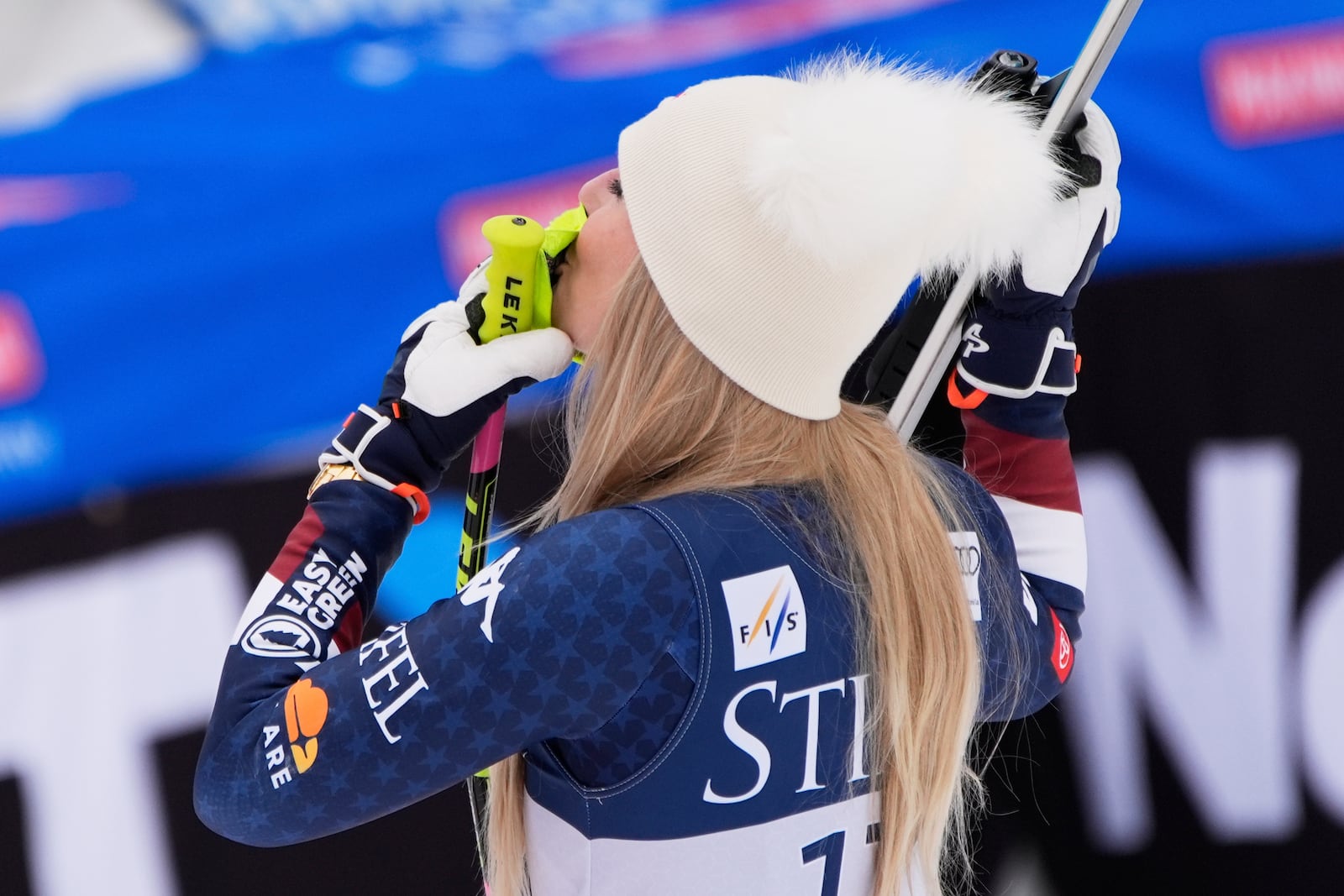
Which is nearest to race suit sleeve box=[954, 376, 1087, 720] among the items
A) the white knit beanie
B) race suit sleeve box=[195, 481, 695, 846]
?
the white knit beanie

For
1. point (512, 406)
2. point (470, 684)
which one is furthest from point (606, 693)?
point (512, 406)

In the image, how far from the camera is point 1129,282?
1.78 m

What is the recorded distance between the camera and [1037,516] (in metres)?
1.03

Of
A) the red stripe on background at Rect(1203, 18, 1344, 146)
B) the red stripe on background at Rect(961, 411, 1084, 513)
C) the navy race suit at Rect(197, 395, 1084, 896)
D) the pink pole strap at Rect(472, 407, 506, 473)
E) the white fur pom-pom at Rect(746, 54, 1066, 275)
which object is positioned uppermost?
the red stripe on background at Rect(1203, 18, 1344, 146)

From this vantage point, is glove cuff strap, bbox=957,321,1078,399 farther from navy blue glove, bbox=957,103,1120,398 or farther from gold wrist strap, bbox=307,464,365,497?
gold wrist strap, bbox=307,464,365,497

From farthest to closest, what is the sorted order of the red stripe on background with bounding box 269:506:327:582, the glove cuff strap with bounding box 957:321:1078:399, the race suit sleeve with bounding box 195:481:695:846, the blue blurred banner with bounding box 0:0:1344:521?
the blue blurred banner with bounding box 0:0:1344:521, the glove cuff strap with bounding box 957:321:1078:399, the red stripe on background with bounding box 269:506:327:582, the race suit sleeve with bounding box 195:481:695:846

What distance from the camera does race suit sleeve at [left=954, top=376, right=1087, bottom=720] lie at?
960 mm

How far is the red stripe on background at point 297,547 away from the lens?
88cm

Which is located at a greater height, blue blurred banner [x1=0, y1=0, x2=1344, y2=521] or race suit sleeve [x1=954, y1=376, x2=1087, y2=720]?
blue blurred banner [x1=0, y1=0, x2=1344, y2=521]

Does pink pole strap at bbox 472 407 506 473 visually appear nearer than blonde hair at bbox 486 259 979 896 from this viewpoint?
No

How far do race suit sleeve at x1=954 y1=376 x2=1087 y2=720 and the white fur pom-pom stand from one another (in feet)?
0.64

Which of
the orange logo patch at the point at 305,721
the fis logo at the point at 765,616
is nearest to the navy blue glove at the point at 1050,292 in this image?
the fis logo at the point at 765,616

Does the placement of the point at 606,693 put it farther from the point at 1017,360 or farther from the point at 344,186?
the point at 344,186

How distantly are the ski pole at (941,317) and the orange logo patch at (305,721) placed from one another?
1.68 feet
